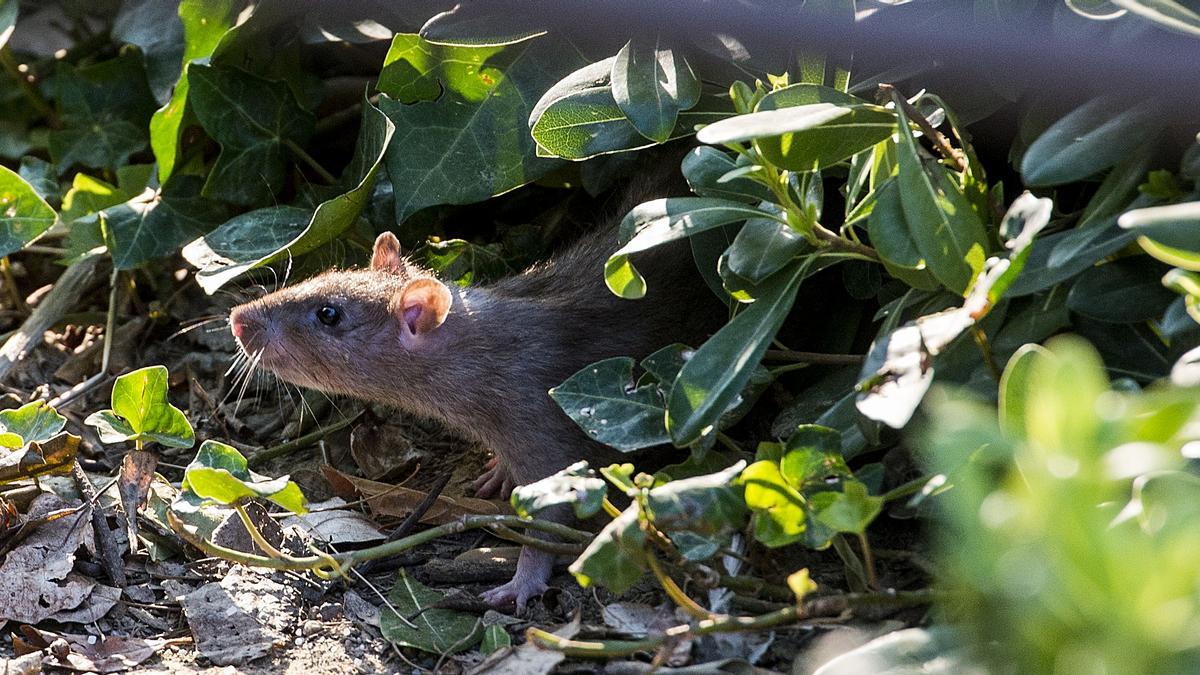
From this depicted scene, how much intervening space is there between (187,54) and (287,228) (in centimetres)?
79

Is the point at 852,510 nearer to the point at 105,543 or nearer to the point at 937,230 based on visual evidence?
the point at 937,230

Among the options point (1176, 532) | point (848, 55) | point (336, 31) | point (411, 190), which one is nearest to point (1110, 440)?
point (1176, 532)

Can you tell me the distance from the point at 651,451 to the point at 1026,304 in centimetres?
138

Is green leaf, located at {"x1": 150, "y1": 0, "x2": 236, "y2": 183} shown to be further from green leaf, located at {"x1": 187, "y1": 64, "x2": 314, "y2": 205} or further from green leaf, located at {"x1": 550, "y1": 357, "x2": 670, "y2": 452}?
green leaf, located at {"x1": 550, "y1": 357, "x2": 670, "y2": 452}

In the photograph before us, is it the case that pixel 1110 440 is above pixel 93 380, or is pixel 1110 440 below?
above

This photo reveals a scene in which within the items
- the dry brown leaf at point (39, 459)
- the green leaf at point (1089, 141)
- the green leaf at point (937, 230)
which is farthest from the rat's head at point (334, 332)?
the green leaf at point (1089, 141)

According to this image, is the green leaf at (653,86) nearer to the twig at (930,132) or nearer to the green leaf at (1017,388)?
the twig at (930,132)

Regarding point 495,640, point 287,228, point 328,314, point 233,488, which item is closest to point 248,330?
point 328,314

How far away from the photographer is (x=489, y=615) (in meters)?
3.17

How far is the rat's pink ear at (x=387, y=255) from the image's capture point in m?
4.09

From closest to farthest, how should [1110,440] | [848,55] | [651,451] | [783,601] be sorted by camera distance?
[1110,440] → [783,601] → [848,55] → [651,451]

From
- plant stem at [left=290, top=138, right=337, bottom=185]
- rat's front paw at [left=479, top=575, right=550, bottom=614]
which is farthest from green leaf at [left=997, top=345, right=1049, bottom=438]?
plant stem at [left=290, top=138, right=337, bottom=185]

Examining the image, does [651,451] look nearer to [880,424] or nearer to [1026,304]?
[880,424]

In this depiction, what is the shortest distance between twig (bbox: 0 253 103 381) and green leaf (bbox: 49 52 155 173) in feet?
1.37
